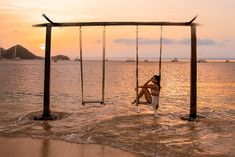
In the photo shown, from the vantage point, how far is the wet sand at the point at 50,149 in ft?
31.0

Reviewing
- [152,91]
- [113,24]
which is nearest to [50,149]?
[113,24]

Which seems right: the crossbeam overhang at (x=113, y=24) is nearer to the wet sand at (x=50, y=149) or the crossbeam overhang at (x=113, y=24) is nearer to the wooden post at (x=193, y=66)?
the wooden post at (x=193, y=66)

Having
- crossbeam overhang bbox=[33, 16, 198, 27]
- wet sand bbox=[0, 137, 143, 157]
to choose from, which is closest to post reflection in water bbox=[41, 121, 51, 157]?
wet sand bbox=[0, 137, 143, 157]

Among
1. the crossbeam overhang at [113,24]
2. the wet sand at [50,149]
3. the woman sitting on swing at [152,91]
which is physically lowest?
the wet sand at [50,149]

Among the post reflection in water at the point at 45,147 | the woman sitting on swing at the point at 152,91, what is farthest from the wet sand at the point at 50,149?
the woman sitting on swing at the point at 152,91

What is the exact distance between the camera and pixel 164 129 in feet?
43.5

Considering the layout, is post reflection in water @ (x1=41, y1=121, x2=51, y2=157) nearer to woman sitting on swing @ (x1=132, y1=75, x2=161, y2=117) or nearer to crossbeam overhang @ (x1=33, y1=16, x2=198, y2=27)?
crossbeam overhang @ (x1=33, y1=16, x2=198, y2=27)

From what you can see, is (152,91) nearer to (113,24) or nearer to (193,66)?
(193,66)

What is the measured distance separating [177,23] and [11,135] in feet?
23.5

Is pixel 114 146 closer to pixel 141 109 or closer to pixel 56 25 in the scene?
pixel 56 25

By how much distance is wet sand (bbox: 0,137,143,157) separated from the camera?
9.44 meters

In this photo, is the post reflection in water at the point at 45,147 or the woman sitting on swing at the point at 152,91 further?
the woman sitting on swing at the point at 152,91

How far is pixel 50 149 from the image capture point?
9945 millimetres

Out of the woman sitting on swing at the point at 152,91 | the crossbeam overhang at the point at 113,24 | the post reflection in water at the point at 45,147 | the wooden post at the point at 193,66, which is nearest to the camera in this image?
the post reflection in water at the point at 45,147
